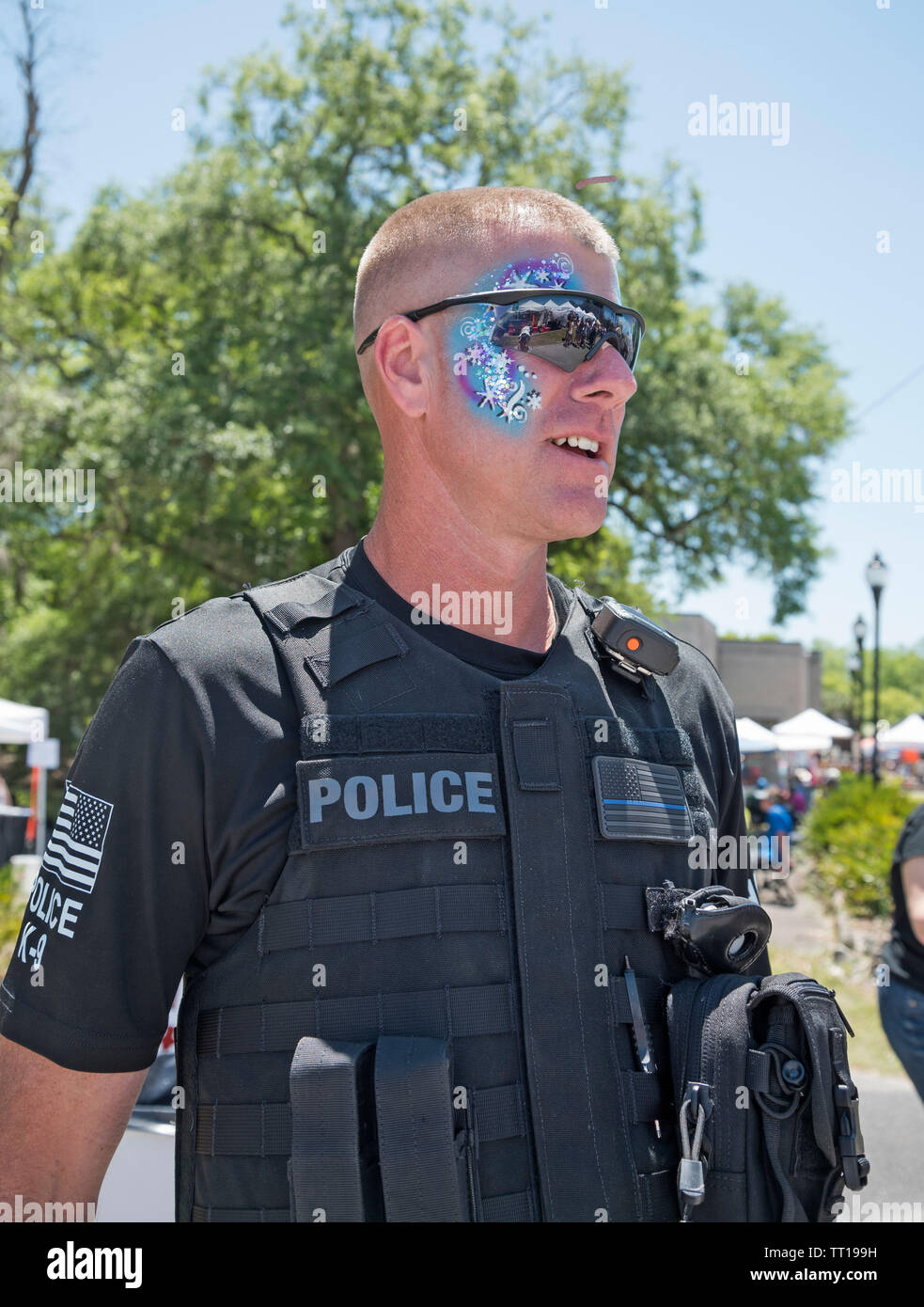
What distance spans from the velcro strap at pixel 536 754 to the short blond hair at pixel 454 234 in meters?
0.73

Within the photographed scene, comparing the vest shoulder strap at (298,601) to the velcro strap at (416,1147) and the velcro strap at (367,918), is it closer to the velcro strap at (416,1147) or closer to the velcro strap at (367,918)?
the velcro strap at (367,918)

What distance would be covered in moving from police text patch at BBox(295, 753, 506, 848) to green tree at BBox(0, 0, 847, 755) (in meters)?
13.0

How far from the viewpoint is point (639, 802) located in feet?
5.71

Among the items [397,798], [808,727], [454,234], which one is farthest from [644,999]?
[808,727]

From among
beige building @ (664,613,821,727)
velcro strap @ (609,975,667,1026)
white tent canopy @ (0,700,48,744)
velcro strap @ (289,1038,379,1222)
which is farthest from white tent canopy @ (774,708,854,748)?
velcro strap @ (289,1038,379,1222)

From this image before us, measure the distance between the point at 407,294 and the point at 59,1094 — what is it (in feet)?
4.40

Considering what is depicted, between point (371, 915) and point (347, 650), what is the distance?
0.41 metres

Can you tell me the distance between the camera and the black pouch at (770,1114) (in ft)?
4.90

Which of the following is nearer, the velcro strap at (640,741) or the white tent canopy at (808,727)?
the velcro strap at (640,741)

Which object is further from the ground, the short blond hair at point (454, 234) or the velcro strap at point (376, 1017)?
the short blond hair at point (454, 234)

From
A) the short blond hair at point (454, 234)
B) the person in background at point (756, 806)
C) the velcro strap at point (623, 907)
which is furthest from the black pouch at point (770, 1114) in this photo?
the person in background at point (756, 806)

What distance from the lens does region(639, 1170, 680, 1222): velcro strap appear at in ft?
5.07

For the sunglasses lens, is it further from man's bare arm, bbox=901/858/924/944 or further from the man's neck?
man's bare arm, bbox=901/858/924/944

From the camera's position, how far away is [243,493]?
52.3 ft
